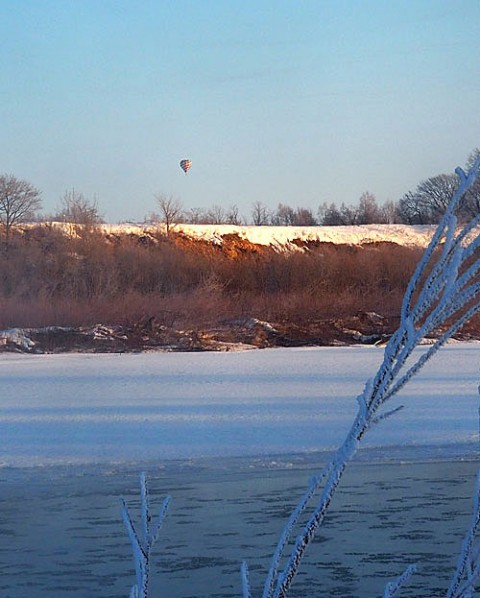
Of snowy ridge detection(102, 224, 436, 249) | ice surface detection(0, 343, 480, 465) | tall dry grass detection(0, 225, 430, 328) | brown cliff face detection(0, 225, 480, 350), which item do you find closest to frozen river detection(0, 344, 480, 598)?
ice surface detection(0, 343, 480, 465)

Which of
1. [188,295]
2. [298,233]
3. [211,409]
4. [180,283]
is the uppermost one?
[298,233]

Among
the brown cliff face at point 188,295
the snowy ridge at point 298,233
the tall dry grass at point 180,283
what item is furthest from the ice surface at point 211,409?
the snowy ridge at point 298,233

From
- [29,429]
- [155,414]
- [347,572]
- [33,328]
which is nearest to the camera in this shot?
[347,572]

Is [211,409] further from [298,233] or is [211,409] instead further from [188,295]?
[298,233]

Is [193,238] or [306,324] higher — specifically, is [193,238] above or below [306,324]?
above

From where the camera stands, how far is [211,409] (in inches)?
453

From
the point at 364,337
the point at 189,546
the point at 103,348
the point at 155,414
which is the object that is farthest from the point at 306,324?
the point at 189,546

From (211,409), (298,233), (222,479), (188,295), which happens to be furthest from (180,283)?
(222,479)

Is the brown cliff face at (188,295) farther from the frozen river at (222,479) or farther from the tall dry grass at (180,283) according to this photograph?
the frozen river at (222,479)

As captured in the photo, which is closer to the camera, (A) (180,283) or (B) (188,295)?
(B) (188,295)

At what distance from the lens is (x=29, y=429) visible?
10547 mm

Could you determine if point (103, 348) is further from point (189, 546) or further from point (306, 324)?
point (189, 546)

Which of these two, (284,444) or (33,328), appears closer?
(284,444)

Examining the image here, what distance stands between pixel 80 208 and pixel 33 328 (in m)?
24.2
